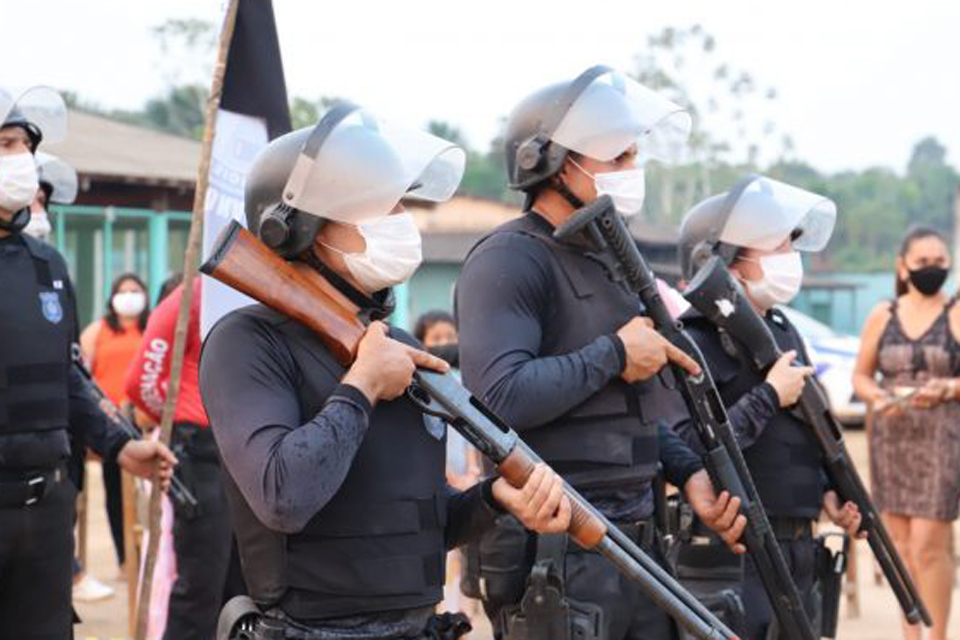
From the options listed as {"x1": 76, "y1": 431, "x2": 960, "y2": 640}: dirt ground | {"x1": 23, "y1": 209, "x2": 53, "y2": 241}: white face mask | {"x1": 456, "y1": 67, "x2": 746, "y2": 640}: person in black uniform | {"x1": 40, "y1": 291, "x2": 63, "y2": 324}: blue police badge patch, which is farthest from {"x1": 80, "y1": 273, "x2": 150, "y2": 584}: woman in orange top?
{"x1": 456, "y1": 67, "x2": 746, "y2": 640}: person in black uniform

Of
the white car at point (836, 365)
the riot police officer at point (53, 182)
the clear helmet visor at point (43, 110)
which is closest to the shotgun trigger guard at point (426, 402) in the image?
the clear helmet visor at point (43, 110)

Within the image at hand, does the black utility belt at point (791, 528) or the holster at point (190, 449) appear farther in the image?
the holster at point (190, 449)

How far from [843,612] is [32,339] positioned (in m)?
5.96

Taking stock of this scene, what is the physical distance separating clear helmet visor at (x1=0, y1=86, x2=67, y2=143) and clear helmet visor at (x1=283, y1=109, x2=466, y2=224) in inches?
72.2

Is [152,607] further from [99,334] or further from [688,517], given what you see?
[99,334]

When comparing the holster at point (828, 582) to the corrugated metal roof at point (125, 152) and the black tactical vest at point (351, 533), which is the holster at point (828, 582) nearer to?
the black tactical vest at point (351, 533)

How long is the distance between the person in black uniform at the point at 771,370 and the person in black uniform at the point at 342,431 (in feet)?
5.53

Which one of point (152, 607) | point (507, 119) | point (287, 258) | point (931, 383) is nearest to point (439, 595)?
point (287, 258)

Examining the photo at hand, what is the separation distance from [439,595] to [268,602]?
0.36m

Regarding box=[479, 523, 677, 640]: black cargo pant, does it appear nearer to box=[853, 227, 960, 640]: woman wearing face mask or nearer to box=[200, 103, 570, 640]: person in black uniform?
box=[200, 103, 570, 640]: person in black uniform

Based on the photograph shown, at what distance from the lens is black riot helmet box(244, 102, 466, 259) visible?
3.29 metres

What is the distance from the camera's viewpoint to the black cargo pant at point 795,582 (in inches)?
195

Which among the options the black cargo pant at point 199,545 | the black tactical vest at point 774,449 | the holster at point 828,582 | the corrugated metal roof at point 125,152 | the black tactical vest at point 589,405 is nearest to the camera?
the black tactical vest at point 589,405

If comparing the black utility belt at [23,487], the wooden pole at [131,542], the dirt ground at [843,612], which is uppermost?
the black utility belt at [23,487]
